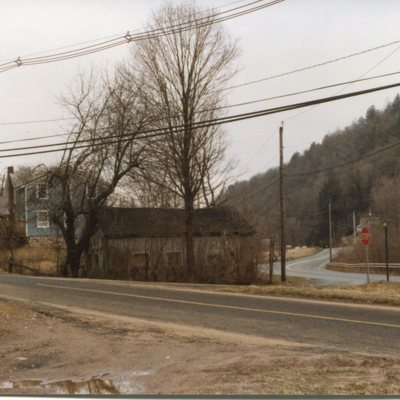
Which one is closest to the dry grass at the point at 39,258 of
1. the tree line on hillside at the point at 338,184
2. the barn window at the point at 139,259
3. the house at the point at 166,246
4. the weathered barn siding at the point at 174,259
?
the house at the point at 166,246

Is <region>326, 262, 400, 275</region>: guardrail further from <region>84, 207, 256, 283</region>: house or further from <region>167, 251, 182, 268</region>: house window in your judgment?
<region>167, 251, 182, 268</region>: house window

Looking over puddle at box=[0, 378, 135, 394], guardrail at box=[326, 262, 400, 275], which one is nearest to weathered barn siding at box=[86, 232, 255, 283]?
guardrail at box=[326, 262, 400, 275]

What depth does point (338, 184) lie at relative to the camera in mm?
115438

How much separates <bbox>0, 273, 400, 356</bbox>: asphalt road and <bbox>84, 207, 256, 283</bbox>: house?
34.4 feet

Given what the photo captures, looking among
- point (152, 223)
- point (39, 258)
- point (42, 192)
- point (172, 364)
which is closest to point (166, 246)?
point (152, 223)

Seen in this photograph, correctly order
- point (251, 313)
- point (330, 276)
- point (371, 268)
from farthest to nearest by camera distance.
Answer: point (371, 268), point (330, 276), point (251, 313)

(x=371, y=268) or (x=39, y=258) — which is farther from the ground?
(x=39, y=258)

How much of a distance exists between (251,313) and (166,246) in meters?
23.2

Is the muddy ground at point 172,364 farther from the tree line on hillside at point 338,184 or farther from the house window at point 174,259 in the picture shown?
the tree line on hillside at point 338,184

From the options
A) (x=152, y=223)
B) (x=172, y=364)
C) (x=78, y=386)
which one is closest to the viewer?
(x=78, y=386)

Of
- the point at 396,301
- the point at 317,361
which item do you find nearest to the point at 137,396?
the point at 317,361

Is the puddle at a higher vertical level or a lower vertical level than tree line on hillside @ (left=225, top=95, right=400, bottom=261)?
lower

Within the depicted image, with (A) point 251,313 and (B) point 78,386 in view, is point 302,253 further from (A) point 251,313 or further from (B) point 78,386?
(B) point 78,386

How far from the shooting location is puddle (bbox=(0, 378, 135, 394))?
660 centimetres
